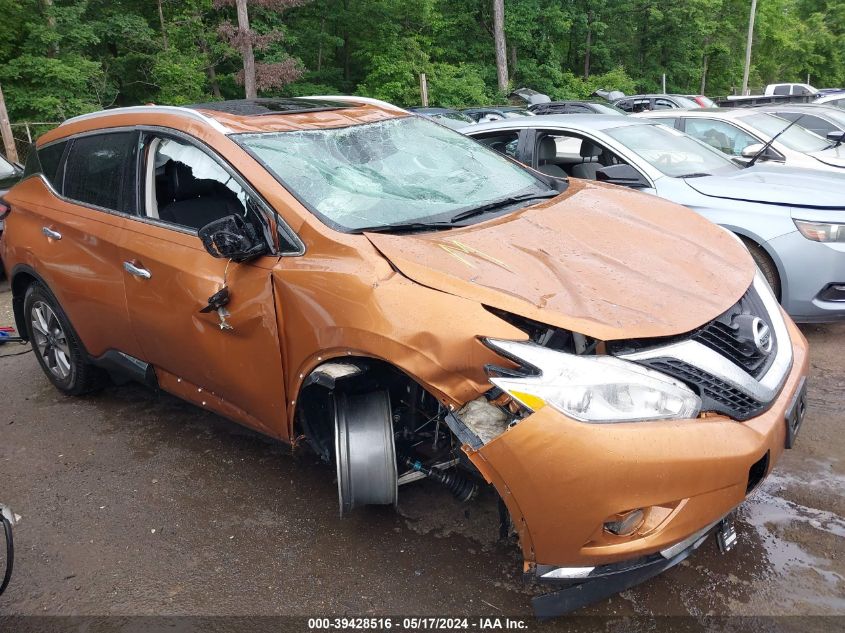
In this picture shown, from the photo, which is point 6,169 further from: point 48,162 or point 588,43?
point 588,43

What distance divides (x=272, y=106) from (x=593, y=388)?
2.45m

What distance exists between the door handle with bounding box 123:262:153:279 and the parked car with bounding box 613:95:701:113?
16.3m

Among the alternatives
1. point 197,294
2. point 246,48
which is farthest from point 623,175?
point 246,48

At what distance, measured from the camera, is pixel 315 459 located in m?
3.64

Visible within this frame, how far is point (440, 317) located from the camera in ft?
7.59

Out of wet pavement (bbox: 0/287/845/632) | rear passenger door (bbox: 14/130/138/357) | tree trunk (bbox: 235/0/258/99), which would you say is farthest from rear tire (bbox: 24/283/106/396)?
tree trunk (bbox: 235/0/258/99)

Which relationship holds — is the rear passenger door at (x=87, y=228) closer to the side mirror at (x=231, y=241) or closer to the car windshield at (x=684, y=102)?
the side mirror at (x=231, y=241)

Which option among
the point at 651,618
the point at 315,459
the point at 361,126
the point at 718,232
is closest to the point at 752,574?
the point at 651,618

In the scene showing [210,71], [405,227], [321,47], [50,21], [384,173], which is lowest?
[210,71]

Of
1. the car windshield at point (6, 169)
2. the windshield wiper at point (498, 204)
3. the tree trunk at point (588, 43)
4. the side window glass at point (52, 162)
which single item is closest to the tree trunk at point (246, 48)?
the car windshield at point (6, 169)

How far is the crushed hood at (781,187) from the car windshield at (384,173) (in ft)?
6.56

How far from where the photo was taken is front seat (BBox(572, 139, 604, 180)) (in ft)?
18.9

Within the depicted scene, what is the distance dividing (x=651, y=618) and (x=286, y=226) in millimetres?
2000

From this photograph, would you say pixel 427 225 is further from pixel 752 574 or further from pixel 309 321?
pixel 752 574
